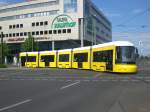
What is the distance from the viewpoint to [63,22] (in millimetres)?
100375

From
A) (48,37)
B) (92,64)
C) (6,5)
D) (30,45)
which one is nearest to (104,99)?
(92,64)

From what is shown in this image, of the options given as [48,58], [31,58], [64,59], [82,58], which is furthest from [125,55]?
[31,58]

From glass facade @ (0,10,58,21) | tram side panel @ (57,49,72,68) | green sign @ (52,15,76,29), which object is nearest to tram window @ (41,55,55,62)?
tram side panel @ (57,49,72,68)

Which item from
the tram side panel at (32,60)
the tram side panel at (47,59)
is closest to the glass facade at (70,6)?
the tram side panel at (32,60)

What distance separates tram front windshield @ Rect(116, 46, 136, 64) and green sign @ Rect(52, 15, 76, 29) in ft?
216

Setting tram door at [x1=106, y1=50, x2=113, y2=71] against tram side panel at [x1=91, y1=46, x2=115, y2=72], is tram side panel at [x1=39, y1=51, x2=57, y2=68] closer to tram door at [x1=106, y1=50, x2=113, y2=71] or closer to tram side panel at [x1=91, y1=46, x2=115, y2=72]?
tram side panel at [x1=91, y1=46, x2=115, y2=72]

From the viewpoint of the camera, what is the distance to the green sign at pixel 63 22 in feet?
327

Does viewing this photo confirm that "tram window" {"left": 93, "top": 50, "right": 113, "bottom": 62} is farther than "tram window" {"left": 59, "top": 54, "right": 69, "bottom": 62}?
No

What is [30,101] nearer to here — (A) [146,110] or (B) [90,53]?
(A) [146,110]

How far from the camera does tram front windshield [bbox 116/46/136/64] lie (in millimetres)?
33750

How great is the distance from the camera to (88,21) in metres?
107

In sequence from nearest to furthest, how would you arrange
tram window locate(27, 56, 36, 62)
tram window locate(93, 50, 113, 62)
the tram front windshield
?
the tram front windshield < tram window locate(93, 50, 113, 62) < tram window locate(27, 56, 36, 62)

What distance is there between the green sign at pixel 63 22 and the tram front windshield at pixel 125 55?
216 feet

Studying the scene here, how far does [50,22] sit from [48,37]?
4.15m
